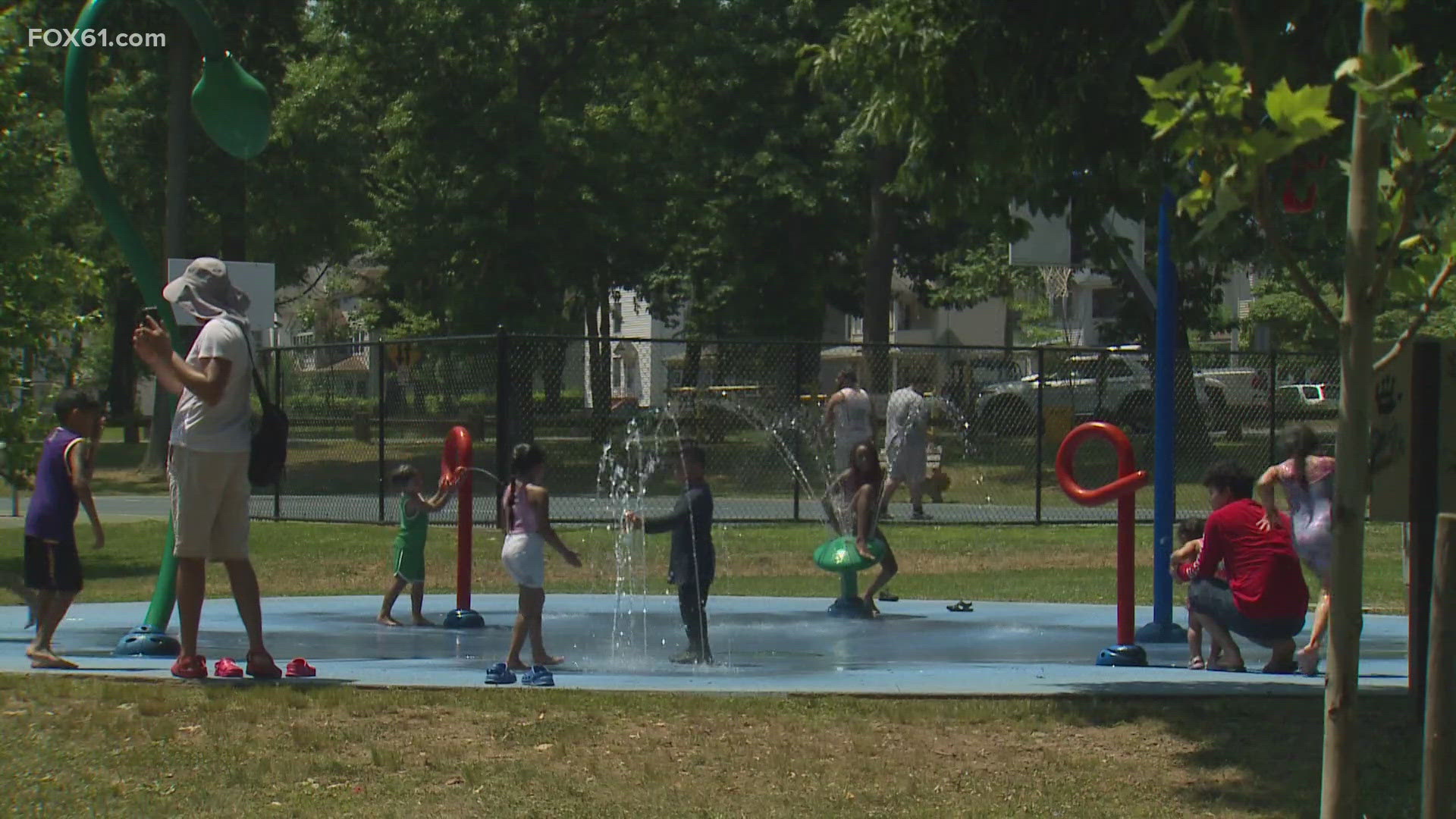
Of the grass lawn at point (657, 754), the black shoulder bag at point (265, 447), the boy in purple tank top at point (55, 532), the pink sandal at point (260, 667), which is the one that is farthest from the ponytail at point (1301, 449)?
the boy in purple tank top at point (55, 532)

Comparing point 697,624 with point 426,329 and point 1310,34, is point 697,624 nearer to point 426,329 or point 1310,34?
point 1310,34

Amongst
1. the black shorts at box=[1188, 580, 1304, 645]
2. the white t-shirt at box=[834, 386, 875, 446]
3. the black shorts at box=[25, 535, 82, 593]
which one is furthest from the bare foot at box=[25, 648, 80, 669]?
the white t-shirt at box=[834, 386, 875, 446]

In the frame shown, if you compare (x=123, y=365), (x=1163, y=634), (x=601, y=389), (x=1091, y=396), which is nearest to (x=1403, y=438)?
(x=1163, y=634)

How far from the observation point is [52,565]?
8.05 metres

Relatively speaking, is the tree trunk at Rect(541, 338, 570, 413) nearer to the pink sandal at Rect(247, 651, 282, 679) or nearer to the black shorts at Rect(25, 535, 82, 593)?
the black shorts at Rect(25, 535, 82, 593)

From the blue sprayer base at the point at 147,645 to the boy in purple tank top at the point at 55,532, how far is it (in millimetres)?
513

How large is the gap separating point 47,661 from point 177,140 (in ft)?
63.6

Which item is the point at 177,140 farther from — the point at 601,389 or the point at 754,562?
the point at 754,562

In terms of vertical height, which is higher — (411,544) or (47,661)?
(411,544)

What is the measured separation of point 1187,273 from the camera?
1161 inches

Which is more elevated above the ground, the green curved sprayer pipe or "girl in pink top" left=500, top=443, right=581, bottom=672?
the green curved sprayer pipe

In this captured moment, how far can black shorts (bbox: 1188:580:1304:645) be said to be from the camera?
8.36 metres

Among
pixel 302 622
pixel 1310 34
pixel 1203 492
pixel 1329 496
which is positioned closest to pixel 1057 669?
pixel 1329 496

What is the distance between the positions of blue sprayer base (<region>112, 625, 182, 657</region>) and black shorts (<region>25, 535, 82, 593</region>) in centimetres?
67
